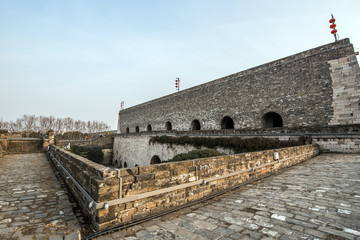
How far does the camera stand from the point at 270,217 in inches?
105

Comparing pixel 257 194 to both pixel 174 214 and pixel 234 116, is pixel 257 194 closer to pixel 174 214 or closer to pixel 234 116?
pixel 174 214

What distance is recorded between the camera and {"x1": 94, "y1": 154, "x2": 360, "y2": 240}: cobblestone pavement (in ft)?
7.29

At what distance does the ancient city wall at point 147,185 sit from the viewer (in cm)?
241

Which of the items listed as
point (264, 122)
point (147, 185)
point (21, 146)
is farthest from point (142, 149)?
point (147, 185)

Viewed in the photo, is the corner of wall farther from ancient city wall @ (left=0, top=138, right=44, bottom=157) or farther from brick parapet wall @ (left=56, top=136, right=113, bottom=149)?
brick parapet wall @ (left=56, top=136, right=113, bottom=149)

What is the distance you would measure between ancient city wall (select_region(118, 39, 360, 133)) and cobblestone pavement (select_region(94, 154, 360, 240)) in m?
7.78

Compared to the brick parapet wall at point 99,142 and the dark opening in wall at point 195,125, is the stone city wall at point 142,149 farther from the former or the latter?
the dark opening in wall at point 195,125

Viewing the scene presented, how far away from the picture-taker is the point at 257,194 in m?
3.81

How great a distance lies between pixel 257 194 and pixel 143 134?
16.4 m

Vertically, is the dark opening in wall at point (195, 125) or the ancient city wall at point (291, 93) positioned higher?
the ancient city wall at point (291, 93)

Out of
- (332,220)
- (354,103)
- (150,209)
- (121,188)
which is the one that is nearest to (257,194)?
(332,220)

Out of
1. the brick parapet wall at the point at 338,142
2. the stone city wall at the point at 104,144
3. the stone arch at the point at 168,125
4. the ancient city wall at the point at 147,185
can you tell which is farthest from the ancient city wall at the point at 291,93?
the stone city wall at the point at 104,144

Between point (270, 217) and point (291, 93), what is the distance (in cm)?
1149

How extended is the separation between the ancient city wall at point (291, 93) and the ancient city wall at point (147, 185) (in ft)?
29.7
